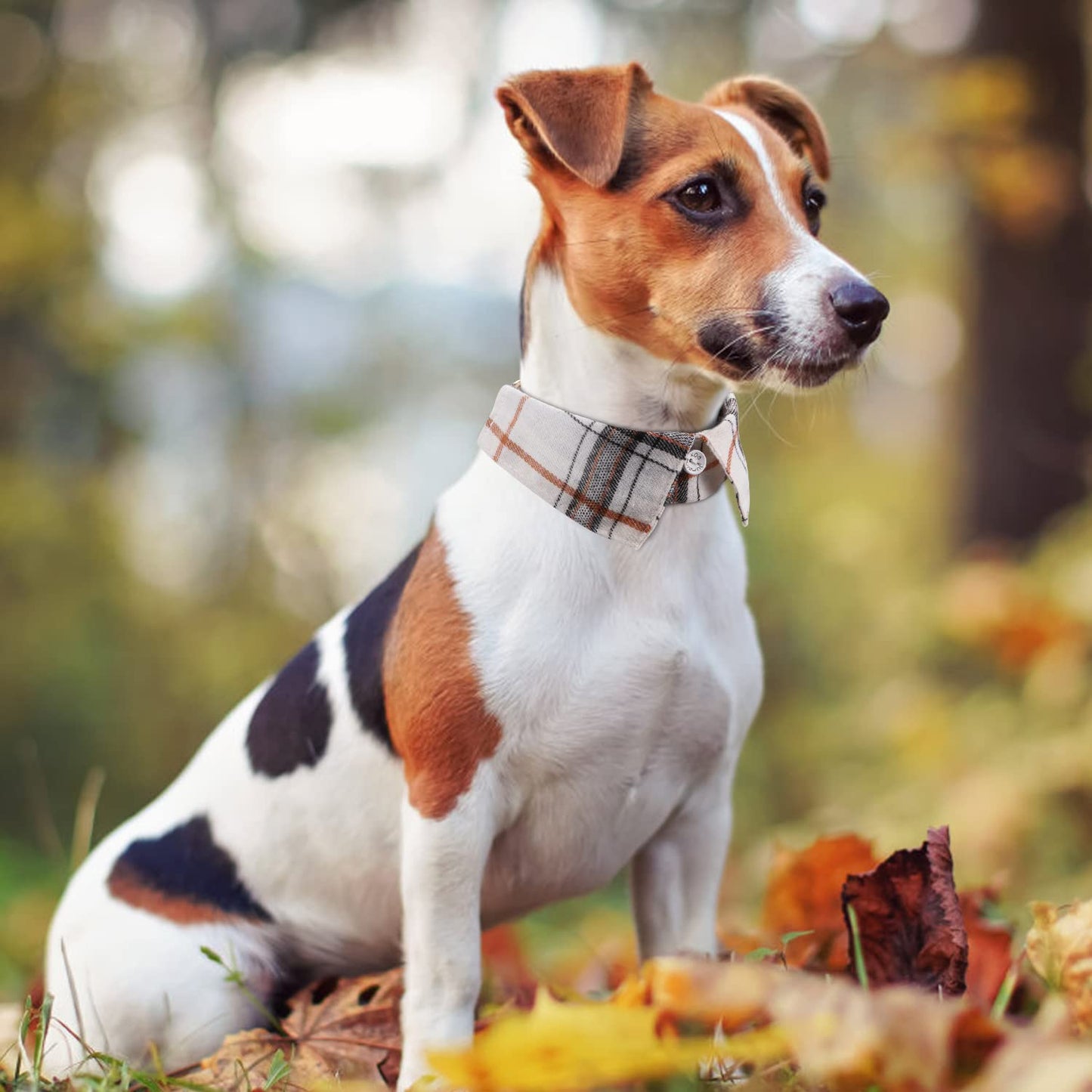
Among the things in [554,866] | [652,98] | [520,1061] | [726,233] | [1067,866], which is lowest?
[1067,866]

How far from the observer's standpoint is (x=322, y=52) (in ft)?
28.5

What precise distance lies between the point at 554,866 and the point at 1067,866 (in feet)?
10.1

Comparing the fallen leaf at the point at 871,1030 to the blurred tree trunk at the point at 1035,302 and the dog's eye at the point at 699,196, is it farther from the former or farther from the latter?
the blurred tree trunk at the point at 1035,302

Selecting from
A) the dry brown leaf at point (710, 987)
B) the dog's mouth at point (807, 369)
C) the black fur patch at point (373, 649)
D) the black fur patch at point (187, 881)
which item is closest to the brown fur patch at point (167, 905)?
the black fur patch at point (187, 881)

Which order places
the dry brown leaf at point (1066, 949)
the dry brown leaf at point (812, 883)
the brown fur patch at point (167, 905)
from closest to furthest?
the dry brown leaf at point (1066, 949), the brown fur patch at point (167, 905), the dry brown leaf at point (812, 883)

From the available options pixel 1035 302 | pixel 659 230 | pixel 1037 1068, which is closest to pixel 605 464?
pixel 659 230

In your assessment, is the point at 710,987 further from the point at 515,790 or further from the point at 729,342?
the point at 729,342

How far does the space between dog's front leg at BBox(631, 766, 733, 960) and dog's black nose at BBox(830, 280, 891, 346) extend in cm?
89

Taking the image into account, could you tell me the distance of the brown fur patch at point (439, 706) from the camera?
2.10 metres

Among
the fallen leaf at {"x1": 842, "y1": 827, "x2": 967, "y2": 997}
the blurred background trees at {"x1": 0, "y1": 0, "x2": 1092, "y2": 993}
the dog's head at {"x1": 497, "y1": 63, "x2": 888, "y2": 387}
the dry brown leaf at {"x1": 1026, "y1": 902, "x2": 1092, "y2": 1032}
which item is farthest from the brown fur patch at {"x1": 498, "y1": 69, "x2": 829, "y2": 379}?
the blurred background trees at {"x1": 0, "y1": 0, "x2": 1092, "y2": 993}

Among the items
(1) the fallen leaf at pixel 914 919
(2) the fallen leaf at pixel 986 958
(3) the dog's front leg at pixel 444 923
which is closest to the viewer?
(1) the fallen leaf at pixel 914 919

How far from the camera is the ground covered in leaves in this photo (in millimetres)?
1311

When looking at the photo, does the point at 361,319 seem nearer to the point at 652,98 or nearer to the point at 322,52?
the point at 322,52

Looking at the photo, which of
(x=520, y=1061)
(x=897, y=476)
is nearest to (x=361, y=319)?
(x=897, y=476)
